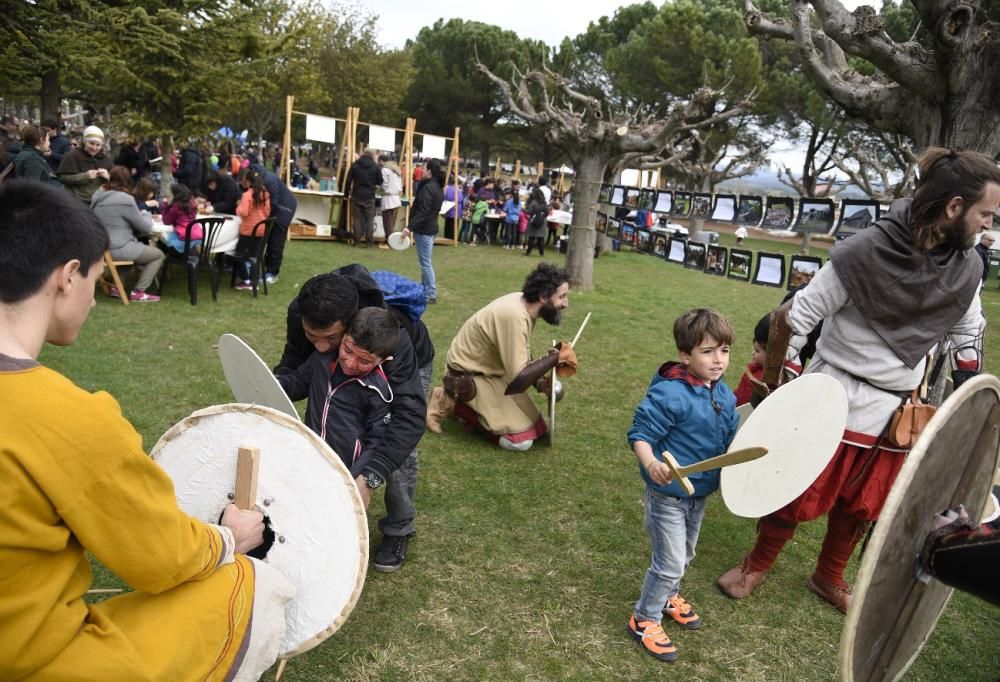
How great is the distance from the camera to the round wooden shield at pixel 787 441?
2.39 metres

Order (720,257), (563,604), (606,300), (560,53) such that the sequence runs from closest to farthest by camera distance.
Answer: (563,604) → (720,257) → (606,300) → (560,53)

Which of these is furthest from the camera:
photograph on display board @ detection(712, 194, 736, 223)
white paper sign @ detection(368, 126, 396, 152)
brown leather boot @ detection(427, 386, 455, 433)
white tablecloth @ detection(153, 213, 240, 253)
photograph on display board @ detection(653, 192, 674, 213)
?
white paper sign @ detection(368, 126, 396, 152)

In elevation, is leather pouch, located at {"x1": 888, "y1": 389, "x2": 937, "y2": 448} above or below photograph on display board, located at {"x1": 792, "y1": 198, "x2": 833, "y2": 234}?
below

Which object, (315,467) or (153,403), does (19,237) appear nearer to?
(315,467)

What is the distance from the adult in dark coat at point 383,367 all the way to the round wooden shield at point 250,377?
0.89 feet

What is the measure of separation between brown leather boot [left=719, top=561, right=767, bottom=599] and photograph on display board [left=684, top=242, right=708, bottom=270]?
627cm

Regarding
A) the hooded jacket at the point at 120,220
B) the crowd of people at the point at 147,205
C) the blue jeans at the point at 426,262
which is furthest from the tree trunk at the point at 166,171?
the blue jeans at the point at 426,262

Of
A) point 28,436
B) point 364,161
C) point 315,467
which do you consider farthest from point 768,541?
point 364,161

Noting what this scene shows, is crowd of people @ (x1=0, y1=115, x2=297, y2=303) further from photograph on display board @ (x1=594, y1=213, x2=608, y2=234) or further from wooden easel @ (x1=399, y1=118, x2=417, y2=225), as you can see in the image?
photograph on display board @ (x1=594, y1=213, x2=608, y2=234)

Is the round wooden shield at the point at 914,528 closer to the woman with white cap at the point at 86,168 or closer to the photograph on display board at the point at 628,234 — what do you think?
the woman with white cap at the point at 86,168

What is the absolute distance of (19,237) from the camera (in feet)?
4.37

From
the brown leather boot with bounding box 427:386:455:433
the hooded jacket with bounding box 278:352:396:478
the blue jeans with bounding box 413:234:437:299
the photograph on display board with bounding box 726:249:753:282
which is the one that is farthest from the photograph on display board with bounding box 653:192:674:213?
the hooded jacket with bounding box 278:352:396:478

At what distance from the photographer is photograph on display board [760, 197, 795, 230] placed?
758 centimetres

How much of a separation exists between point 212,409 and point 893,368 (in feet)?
8.24
